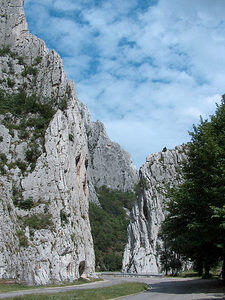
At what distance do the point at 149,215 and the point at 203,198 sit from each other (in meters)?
57.0

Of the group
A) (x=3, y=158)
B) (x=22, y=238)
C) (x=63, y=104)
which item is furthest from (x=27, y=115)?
(x=22, y=238)

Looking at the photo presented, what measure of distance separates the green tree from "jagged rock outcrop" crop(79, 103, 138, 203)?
375 ft

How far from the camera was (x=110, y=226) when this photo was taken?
374ft

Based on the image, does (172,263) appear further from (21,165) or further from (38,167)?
(21,165)

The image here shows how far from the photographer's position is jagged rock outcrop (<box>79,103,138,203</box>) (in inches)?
5541

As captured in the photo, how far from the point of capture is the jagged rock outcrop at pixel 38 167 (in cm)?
3191

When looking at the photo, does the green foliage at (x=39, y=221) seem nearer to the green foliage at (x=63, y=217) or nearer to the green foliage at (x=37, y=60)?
the green foliage at (x=63, y=217)

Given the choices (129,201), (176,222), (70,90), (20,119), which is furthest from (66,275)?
(129,201)

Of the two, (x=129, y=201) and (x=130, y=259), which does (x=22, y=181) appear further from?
(x=129, y=201)

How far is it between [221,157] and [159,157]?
64.7 m

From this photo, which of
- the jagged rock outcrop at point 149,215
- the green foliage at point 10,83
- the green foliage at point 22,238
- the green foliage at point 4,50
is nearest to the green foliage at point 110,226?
the jagged rock outcrop at point 149,215

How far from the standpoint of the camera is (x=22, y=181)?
37656 millimetres

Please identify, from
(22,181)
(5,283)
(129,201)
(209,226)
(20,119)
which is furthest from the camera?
(129,201)

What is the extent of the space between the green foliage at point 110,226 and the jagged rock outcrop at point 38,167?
50.6 meters
